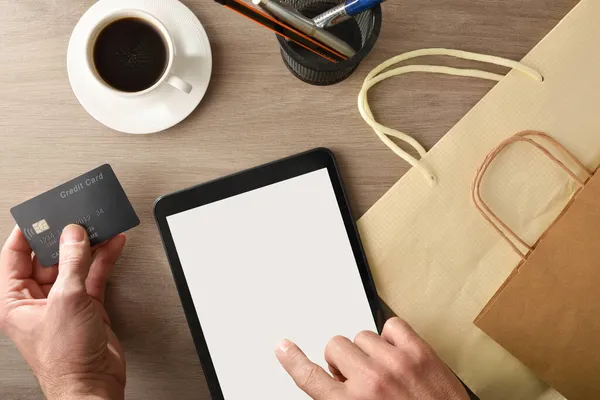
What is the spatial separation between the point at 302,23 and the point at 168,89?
167 mm

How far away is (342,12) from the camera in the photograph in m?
0.55

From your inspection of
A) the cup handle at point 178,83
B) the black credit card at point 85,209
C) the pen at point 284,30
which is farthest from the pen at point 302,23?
the black credit card at point 85,209

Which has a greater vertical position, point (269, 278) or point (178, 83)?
point (178, 83)

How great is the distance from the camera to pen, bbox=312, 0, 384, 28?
0.53m

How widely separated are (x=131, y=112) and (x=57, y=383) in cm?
30

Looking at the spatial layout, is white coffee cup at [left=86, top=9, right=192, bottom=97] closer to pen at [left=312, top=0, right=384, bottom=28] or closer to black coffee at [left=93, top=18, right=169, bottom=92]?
black coffee at [left=93, top=18, right=169, bottom=92]

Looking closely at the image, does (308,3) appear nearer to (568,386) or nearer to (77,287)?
(77,287)

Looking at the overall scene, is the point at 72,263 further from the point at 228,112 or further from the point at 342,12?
the point at 342,12

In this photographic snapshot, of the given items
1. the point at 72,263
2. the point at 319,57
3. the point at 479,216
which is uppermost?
the point at 319,57

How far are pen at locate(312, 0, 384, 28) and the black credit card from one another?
10.6 inches

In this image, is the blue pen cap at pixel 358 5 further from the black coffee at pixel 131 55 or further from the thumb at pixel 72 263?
the thumb at pixel 72 263

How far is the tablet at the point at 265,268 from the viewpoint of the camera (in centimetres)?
61

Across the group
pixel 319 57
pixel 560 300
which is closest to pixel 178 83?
pixel 319 57

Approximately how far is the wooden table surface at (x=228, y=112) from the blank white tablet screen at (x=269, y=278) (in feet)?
0.12
